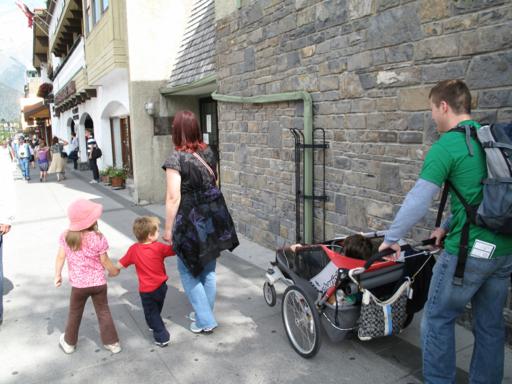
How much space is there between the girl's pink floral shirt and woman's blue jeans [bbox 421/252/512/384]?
2398 mm

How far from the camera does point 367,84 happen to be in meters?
4.45

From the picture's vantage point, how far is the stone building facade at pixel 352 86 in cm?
349

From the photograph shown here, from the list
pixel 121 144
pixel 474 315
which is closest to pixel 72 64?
Result: pixel 121 144

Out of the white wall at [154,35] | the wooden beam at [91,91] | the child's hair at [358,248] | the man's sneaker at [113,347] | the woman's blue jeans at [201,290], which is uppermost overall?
the white wall at [154,35]

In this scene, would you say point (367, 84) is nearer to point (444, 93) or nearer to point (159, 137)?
point (444, 93)

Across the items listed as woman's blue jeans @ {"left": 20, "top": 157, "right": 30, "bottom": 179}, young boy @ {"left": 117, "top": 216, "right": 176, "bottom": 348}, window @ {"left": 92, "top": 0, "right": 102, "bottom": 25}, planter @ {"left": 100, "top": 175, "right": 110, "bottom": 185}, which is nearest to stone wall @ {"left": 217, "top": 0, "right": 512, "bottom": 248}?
young boy @ {"left": 117, "top": 216, "right": 176, "bottom": 348}

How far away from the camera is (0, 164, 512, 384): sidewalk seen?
132 inches

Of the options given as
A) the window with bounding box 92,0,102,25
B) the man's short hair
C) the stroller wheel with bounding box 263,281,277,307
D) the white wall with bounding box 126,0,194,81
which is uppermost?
the window with bounding box 92,0,102,25

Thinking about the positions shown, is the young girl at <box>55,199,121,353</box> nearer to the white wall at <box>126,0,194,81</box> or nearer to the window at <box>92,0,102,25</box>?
the white wall at <box>126,0,194,81</box>

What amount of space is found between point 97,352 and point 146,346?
39 centimetres

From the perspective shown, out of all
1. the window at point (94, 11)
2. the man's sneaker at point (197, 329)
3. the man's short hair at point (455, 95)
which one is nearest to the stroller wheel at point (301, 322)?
the man's sneaker at point (197, 329)

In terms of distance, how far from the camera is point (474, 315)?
264 cm

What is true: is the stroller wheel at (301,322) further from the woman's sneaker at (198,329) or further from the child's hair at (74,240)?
the child's hair at (74,240)

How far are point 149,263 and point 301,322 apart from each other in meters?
1.30
